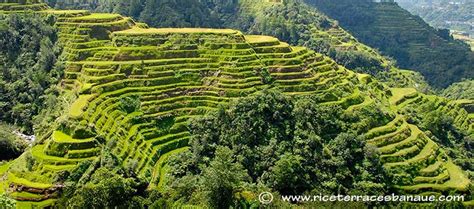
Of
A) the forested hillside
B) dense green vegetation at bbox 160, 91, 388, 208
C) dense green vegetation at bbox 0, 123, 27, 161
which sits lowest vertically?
the forested hillside

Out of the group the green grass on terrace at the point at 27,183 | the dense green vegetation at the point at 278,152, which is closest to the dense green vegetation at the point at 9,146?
the green grass on terrace at the point at 27,183

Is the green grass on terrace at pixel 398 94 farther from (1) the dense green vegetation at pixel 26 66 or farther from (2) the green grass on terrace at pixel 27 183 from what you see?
(2) the green grass on terrace at pixel 27 183

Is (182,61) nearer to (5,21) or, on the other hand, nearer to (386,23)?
(5,21)

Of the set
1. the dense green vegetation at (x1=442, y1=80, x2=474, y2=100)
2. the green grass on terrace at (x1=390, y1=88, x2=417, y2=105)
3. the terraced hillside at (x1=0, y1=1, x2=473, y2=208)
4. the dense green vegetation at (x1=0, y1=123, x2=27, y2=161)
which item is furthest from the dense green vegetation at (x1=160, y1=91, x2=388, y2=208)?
the dense green vegetation at (x1=442, y1=80, x2=474, y2=100)

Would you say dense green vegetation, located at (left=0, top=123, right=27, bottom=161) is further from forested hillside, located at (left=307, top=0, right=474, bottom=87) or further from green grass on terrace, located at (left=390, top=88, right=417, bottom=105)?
forested hillside, located at (left=307, top=0, right=474, bottom=87)

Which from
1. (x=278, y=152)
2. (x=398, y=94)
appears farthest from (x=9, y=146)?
(x=398, y=94)

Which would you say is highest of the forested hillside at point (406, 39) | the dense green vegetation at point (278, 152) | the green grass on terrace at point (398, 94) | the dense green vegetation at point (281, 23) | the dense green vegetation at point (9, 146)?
the dense green vegetation at point (278, 152)

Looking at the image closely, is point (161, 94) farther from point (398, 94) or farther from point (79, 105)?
point (398, 94)
